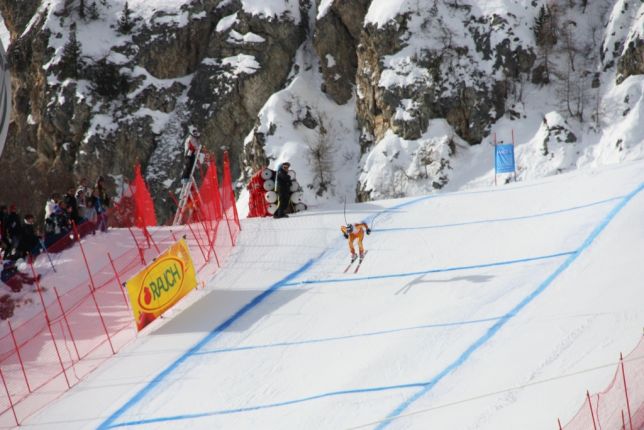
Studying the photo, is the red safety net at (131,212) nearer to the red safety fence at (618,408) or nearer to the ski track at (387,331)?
the ski track at (387,331)

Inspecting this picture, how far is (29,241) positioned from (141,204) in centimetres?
208

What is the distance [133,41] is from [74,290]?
3538cm

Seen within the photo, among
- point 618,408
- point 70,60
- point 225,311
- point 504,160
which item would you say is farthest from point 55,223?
point 70,60

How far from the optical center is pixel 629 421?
646cm

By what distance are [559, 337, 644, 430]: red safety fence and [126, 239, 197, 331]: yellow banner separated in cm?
713

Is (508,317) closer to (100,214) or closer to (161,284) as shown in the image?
(161,284)

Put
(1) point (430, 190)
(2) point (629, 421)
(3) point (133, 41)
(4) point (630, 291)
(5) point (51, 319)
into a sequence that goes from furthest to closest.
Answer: (3) point (133, 41), (1) point (430, 190), (5) point (51, 319), (4) point (630, 291), (2) point (629, 421)

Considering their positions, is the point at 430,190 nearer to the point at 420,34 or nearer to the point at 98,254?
the point at 420,34

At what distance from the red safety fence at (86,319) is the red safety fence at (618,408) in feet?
23.4

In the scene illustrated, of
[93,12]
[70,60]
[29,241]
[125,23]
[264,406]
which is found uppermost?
[93,12]

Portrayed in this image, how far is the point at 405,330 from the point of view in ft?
35.1

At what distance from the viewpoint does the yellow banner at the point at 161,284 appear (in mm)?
12102

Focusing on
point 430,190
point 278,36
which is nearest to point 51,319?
point 430,190

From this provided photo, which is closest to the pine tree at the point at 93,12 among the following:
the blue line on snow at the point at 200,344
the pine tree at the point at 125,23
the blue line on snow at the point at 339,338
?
the pine tree at the point at 125,23
